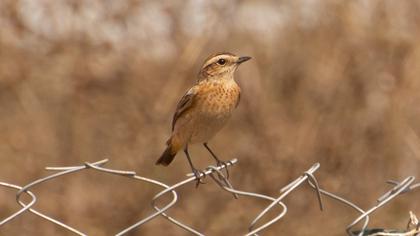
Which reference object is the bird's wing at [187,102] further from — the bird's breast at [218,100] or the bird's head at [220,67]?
the bird's head at [220,67]

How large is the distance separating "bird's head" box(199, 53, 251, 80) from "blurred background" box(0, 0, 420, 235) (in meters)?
2.68

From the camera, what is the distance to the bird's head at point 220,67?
19.5ft

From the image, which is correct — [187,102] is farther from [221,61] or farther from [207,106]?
[221,61]

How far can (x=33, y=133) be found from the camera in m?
9.16

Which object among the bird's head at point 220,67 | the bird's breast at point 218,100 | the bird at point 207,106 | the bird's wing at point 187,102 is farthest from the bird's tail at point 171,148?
the bird's head at point 220,67

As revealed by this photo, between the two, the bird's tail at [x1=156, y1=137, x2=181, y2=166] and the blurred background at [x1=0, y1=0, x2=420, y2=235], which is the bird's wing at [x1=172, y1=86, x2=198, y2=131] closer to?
the bird's tail at [x1=156, y1=137, x2=181, y2=166]

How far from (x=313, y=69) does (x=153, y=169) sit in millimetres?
2017

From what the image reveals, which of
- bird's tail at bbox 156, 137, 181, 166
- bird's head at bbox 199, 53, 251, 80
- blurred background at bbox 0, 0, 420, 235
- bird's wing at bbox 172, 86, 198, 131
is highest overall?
blurred background at bbox 0, 0, 420, 235

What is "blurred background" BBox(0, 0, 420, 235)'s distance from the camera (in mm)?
8750

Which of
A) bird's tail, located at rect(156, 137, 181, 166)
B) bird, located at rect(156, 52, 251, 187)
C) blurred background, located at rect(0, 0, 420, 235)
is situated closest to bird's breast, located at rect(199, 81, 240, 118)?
bird, located at rect(156, 52, 251, 187)

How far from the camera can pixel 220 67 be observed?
5961mm

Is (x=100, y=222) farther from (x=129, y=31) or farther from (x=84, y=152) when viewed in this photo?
(x=129, y=31)

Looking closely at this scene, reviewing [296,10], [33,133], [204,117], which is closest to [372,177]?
[296,10]

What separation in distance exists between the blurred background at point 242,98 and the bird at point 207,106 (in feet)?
8.88
